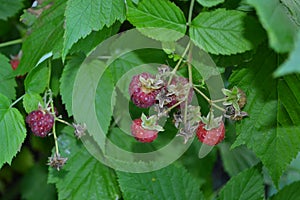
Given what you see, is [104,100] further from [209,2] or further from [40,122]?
[209,2]

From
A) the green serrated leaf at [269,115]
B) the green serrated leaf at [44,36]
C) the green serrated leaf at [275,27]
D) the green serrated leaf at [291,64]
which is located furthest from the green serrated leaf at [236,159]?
the green serrated leaf at [291,64]

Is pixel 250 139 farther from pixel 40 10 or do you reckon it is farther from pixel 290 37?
pixel 40 10

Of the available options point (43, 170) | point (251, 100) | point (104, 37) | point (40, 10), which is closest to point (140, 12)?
point (104, 37)

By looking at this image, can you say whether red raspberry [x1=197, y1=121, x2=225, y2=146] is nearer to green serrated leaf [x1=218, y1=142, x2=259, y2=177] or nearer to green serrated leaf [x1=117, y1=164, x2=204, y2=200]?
green serrated leaf [x1=117, y1=164, x2=204, y2=200]

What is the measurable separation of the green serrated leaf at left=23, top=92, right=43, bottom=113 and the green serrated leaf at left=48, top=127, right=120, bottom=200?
0.61ft

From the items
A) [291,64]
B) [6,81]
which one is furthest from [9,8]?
[291,64]

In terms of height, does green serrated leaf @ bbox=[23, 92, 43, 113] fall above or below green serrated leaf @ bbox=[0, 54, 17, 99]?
above

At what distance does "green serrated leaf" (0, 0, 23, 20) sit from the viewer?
1.45 m

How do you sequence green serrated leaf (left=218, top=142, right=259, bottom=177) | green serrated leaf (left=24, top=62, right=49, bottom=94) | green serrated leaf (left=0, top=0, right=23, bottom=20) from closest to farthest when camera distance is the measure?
green serrated leaf (left=24, top=62, right=49, bottom=94)
green serrated leaf (left=0, top=0, right=23, bottom=20)
green serrated leaf (left=218, top=142, right=259, bottom=177)

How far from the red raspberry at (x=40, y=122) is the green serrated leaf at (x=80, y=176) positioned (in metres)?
0.20

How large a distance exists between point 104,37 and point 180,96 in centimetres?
25

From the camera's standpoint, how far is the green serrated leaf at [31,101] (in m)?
1.09

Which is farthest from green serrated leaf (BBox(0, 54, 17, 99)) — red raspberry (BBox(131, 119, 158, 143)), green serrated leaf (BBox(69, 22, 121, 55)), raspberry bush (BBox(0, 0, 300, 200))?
red raspberry (BBox(131, 119, 158, 143))

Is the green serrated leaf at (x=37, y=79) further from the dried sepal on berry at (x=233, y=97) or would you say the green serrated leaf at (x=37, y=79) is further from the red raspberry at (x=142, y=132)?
the dried sepal on berry at (x=233, y=97)
